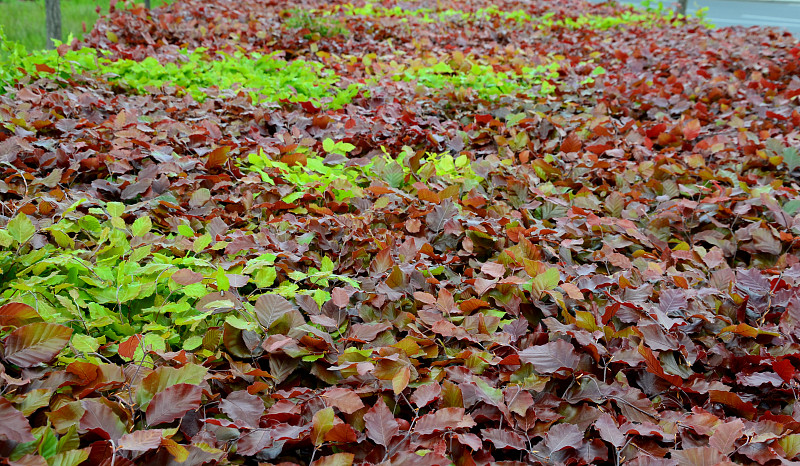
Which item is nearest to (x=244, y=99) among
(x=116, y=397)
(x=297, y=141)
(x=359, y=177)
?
(x=297, y=141)

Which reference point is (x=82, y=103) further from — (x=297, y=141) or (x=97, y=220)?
(x=97, y=220)

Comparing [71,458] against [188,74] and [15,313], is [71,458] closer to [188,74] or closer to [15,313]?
[15,313]

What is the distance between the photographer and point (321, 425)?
4.06ft

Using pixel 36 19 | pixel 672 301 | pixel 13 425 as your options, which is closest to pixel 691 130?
pixel 672 301

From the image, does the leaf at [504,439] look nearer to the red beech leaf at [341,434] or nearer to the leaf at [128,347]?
the red beech leaf at [341,434]

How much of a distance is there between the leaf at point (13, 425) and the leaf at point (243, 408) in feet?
1.28

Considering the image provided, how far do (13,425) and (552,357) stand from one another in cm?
126

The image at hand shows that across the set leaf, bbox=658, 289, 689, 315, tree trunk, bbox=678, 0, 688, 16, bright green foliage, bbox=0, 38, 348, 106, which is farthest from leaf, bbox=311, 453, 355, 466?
tree trunk, bbox=678, 0, 688, 16

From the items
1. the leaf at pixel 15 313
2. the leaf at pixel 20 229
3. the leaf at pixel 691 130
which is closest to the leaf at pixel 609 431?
the leaf at pixel 15 313

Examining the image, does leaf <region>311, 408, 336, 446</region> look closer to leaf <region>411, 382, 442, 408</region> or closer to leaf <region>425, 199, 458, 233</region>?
leaf <region>411, 382, 442, 408</region>

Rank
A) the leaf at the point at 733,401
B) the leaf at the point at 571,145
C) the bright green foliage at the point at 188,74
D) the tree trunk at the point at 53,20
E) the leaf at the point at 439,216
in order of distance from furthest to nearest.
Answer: the tree trunk at the point at 53,20
the bright green foliage at the point at 188,74
the leaf at the point at 571,145
the leaf at the point at 439,216
the leaf at the point at 733,401

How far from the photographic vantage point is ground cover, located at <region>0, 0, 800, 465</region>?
1.28 metres

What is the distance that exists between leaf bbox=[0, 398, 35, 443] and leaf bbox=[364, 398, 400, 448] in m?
0.69

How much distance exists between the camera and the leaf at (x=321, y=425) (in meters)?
1.23
